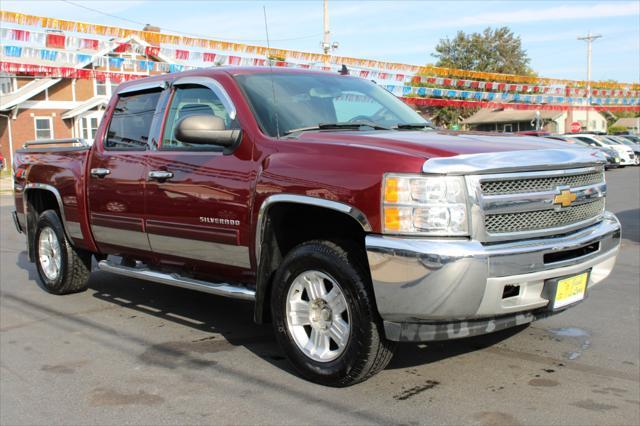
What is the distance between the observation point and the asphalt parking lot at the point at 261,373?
371 cm

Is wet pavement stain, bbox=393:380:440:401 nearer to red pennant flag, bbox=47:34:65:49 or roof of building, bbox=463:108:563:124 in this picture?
red pennant flag, bbox=47:34:65:49

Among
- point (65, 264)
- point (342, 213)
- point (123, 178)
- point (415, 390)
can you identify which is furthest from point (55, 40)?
point (415, 390)

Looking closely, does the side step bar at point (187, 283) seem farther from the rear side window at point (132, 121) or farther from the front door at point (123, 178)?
the rear side window at point (132, 121)

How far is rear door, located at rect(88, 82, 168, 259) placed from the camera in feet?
17.7

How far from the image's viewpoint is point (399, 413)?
3.68 meters

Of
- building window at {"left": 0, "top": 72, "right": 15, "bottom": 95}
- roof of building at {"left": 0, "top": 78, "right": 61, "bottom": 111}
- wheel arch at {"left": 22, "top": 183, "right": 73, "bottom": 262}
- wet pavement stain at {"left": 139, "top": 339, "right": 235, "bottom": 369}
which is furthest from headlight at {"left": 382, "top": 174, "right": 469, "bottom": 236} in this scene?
building window at {"left": 0, "top": 72, "right": 15, "bottom": 95}

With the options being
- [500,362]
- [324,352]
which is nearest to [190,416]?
[324,352]

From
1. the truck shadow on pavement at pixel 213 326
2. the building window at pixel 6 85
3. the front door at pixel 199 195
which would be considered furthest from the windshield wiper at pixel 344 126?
the building window at pixel 6 85

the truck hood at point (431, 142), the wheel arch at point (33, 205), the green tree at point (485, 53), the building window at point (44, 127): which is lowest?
the wheel arch at point (33, 205)

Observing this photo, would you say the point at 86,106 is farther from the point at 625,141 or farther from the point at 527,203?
the point at 527,203

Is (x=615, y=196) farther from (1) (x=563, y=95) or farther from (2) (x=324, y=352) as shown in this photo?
(1) (x=563, y=95)

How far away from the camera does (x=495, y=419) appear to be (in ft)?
11.7

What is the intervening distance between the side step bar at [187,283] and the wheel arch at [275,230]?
133 millimetres

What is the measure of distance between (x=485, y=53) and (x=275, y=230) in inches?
2630
